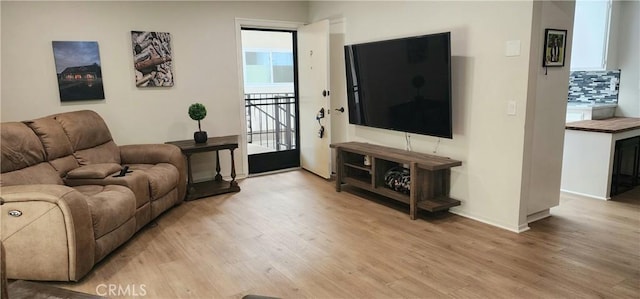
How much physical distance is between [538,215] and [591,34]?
8.34 ft

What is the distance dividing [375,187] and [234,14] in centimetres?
278

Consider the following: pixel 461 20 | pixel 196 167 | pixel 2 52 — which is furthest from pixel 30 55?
pixel 461 20

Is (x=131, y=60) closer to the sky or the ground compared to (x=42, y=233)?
closer to the sky

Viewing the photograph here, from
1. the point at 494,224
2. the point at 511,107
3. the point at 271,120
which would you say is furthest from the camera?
the point at 271,120

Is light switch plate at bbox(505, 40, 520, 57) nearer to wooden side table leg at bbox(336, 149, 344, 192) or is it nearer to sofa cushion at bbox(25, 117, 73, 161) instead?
wooden side table leg at bbox(336, 149, 344, 192)

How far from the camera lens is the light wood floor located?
8.38 ft

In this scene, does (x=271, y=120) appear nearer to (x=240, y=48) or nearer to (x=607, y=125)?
(x=240, y=48)

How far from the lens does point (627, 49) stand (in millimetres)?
4785

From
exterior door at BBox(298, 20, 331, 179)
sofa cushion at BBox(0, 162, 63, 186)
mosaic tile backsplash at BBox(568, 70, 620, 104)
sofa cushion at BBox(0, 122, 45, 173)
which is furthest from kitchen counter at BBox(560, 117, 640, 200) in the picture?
sofa cushion at BBox(0, 122, 45, 173)

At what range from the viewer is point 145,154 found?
4.26 meters

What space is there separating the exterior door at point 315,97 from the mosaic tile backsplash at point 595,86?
9.92ft

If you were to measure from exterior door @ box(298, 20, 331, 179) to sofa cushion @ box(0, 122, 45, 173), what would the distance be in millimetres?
3004

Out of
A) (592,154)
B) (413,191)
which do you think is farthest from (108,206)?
(592,154)

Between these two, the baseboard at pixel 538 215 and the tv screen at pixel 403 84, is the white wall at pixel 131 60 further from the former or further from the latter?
the baseboard at pixel 538 215
